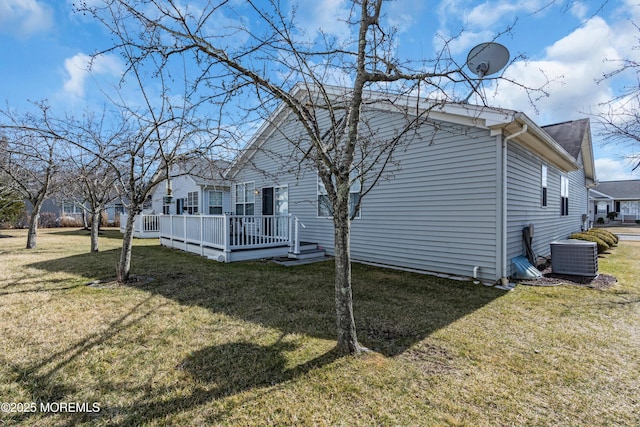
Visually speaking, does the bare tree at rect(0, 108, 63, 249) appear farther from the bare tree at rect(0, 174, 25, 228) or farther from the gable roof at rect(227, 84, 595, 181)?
the bare tree at rect(0, 174, 25, 228)

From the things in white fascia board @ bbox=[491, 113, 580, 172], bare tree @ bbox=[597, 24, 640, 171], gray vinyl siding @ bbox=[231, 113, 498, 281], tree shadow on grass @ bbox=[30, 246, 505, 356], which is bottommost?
tree shadow on grass @ bbox=[30, 246, 505, 356]

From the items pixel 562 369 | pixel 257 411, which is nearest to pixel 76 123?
pixel 257 411

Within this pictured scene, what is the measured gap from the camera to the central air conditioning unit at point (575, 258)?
669 centimetres

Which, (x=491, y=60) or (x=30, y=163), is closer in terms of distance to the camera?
(x=491, y=60)

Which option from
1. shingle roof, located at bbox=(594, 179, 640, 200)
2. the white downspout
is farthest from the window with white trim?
shingle roof, located at bbox=(594, 179, 640, 200)

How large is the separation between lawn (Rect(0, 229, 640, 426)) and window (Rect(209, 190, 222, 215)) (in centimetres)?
1013

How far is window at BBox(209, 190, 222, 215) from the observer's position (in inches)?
620

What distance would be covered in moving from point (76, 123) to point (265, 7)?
7.22 m

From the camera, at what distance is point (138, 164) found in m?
6.14

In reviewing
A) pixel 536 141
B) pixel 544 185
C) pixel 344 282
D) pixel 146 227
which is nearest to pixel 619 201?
pixel 544 185

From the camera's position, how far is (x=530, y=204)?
7637mm

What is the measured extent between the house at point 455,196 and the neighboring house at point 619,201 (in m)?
30.7

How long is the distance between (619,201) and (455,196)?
39.6 meters

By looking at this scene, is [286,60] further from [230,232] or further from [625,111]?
[625,111]
